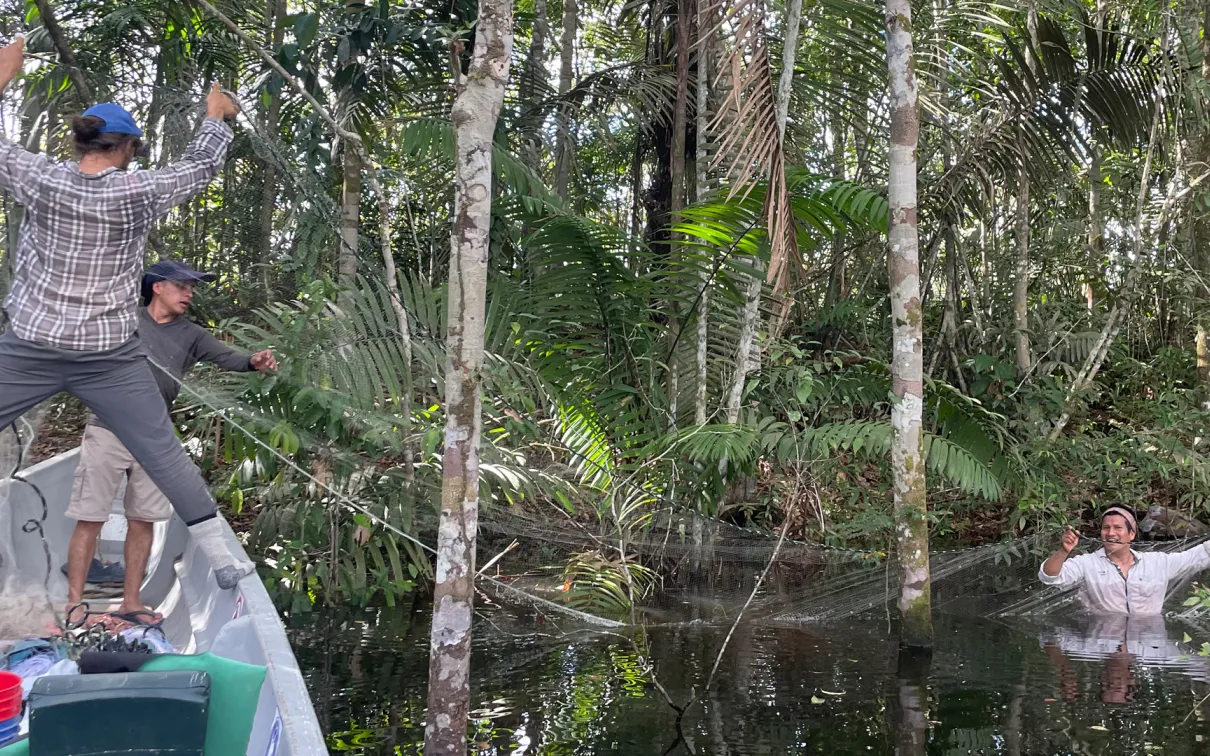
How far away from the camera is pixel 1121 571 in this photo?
5422mm

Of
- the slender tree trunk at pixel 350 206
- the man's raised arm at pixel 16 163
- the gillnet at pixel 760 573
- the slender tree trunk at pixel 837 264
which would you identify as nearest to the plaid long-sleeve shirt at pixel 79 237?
the man's raised arm at pixel 16 163

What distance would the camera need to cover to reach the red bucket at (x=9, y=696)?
245cm

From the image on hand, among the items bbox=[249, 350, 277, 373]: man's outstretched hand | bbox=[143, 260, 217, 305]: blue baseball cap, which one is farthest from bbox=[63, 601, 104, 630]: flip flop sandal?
bbox=[143, 260, 217, 305]: blue baseball cap

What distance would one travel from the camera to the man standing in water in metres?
5.30

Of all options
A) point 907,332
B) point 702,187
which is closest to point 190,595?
point 907,332

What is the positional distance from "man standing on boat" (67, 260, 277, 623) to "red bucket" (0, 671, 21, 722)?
113 centimetres

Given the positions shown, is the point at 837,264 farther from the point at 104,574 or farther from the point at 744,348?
the point at 104,574

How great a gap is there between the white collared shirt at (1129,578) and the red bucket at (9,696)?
4715 mm

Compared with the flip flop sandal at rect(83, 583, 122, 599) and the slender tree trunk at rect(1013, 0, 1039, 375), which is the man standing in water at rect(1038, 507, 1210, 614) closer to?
the slender tree trunk at rect(1013, 0, 1039, 375)

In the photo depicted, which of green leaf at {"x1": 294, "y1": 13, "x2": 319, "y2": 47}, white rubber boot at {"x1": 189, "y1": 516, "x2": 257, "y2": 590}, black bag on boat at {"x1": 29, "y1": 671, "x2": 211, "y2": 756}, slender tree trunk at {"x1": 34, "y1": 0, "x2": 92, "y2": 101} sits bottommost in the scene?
black bag on boat at {"x1": 29, "y1": 671, "x2": 211, "y2": 756}

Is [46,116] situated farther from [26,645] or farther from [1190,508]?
[1190,508]

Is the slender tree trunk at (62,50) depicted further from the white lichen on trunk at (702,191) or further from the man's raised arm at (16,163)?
the white lichen on trunk at (702,191)

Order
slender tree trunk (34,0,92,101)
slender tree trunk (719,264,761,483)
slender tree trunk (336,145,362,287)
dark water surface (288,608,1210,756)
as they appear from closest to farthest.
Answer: dark water surface (288,608,1210,756)
slender tree trunk (34,0,92,101)
slender tree trunk (719,264,761,483)
slender tree trunk (336,145,362,287)

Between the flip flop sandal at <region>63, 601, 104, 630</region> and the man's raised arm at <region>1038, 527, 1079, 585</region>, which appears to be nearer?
the flip flop sandal at <region>63, 601, 104, 630</region>
